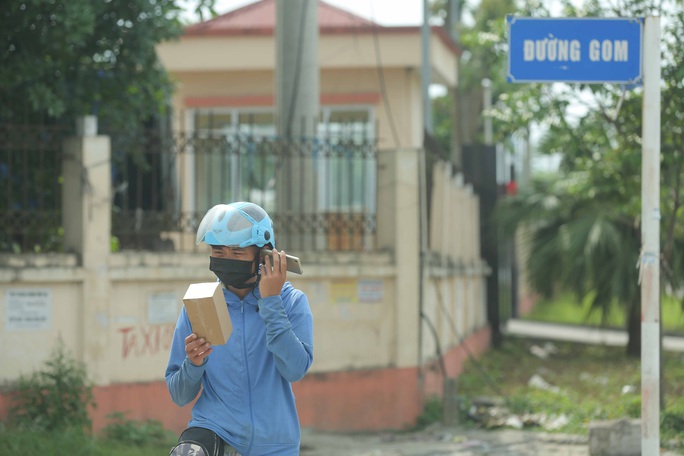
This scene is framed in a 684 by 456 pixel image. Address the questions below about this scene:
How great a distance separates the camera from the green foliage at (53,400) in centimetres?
837

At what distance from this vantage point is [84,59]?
34.0 ft

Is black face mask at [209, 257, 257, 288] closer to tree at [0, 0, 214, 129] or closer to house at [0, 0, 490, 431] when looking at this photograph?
house at [0, 0, 490, 431]

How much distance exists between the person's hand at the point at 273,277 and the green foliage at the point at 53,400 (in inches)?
179

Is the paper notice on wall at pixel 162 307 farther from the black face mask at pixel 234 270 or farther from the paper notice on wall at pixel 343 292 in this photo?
the black face mask at pixel 234 270

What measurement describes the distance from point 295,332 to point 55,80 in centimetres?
623

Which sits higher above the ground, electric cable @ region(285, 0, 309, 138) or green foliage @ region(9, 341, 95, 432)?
electric cable @ region(285, 0, 309, 138)

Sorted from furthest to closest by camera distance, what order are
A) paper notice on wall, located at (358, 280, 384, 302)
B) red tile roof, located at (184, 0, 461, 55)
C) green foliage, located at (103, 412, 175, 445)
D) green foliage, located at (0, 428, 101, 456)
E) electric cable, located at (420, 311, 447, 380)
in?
red tile roof, located at (184, 0, 461, 55) < electric cable, located at (420, 311, 447, 380) < paper notice on wall, located at (358, 280, 384, 302) < green foliage, located at (103, 412, 175, 445) < green foliage, located at (0, 428, 101, 456)

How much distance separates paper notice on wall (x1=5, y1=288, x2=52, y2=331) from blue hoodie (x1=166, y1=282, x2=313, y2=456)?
485cm

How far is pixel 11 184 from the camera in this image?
932 centimetres

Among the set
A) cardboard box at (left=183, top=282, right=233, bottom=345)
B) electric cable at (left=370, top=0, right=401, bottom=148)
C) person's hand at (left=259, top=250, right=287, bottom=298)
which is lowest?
cardboard box at (left=183, top=282, right=233, bottom=345)

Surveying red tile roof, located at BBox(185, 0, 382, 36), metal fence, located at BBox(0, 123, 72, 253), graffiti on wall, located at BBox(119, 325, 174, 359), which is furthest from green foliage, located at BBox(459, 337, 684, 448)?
red tile roof, located at BBox(185, 0, 382, 36)

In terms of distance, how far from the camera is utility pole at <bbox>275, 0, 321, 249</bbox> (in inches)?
411

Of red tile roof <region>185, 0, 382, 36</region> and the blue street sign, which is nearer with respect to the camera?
the blue street sign

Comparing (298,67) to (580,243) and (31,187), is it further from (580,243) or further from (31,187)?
(580,243)
